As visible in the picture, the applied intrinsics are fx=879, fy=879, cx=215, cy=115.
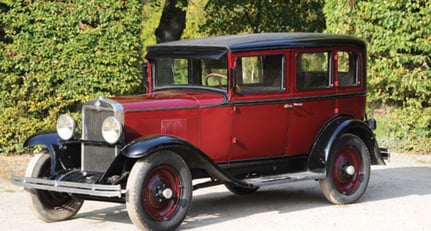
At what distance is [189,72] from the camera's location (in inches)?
370

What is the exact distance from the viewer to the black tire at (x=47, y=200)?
872 cm

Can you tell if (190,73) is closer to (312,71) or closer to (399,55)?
(312,71)

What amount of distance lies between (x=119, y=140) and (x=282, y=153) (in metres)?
2.06

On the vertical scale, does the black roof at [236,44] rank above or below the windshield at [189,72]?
above

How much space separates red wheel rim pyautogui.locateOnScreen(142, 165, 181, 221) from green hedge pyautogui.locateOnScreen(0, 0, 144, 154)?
5228 millimetres

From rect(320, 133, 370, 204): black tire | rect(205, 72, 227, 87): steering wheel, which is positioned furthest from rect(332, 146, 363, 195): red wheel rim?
rect(205, 72, 227, 87): steering wheel

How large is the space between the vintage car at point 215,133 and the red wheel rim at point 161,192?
1 cm

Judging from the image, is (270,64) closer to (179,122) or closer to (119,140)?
(179,122)

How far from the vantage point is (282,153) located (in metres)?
9.48

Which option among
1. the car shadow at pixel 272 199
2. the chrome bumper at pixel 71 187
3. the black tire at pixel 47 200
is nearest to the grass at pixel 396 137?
the car shadow at pixel 272 199

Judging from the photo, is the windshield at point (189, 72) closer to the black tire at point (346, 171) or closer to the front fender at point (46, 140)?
the front fender at point (46, 140)

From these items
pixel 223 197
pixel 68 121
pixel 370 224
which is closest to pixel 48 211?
pixel 68 121

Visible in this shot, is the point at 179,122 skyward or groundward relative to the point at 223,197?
skyward

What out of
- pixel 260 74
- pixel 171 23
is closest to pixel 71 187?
pixel 260 74
